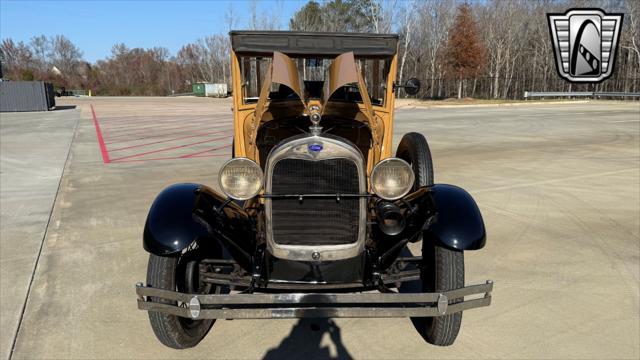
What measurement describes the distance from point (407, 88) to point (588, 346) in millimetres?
2137

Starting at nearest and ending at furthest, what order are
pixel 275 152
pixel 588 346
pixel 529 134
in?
pixel 275 152 < pixel 588 346 < pixel 529 134

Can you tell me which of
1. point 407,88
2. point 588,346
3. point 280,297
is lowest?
point 588,346

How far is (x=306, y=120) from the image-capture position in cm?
314

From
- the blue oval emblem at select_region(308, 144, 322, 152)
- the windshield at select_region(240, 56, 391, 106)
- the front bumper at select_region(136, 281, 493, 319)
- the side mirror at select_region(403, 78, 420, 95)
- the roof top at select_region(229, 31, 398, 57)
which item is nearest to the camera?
the front bumper at select_region(136, 281, 493, 319)

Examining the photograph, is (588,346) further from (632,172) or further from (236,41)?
(632,172)

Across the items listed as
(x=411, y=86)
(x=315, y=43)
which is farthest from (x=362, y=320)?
(x=315, y=43)

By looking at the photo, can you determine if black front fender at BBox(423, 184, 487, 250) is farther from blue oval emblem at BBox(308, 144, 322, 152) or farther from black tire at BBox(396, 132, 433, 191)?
→ black tire at BBox(396, 132, 433, 191)

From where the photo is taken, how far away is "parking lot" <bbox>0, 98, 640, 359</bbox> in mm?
2486

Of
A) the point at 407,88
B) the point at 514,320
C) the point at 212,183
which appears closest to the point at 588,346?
the point at 514,320

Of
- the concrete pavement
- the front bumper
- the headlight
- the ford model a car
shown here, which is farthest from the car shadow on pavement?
the concrete pavement

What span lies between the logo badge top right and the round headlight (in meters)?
20.5

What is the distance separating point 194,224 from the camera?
2395mm

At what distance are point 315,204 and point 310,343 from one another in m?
0.89

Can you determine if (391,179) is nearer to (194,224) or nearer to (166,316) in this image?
(194,224)
